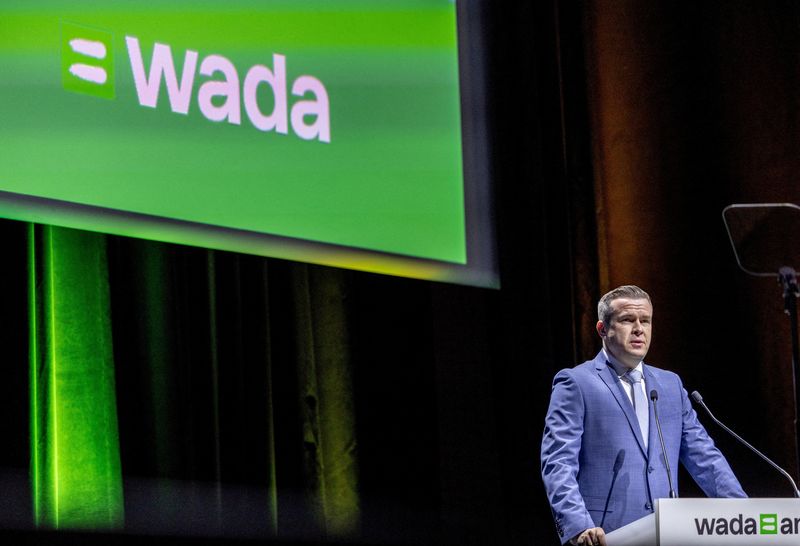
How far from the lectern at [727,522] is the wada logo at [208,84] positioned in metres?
1.92

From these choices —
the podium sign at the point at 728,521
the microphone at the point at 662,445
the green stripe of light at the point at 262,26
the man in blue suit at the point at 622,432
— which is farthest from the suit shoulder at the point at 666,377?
the green stripe of light at the point at 262,26

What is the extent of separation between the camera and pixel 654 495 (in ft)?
8.57

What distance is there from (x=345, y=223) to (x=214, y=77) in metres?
0.61

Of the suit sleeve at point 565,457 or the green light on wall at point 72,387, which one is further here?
the green light on wall at point 72,387

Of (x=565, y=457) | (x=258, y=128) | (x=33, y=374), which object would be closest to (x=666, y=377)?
(x=565, y=457)

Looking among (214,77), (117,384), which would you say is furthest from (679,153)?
(117,384)

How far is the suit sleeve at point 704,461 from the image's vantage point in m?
2.63

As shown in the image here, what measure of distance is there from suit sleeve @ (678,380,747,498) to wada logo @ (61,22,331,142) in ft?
4.99

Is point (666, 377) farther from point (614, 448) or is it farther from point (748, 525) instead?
point (748, 525)

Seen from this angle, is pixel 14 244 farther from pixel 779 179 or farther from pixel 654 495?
pixel 779 179

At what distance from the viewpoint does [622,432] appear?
2.64 metres

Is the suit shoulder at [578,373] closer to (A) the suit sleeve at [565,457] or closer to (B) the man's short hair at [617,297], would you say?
(A) the suit sleeve at [565,457]

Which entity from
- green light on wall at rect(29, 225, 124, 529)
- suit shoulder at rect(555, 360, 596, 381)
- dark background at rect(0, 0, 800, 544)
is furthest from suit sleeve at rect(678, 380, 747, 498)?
green light on wall at rect(29, 225, 124, 529)

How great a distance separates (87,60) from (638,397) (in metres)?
1.65
